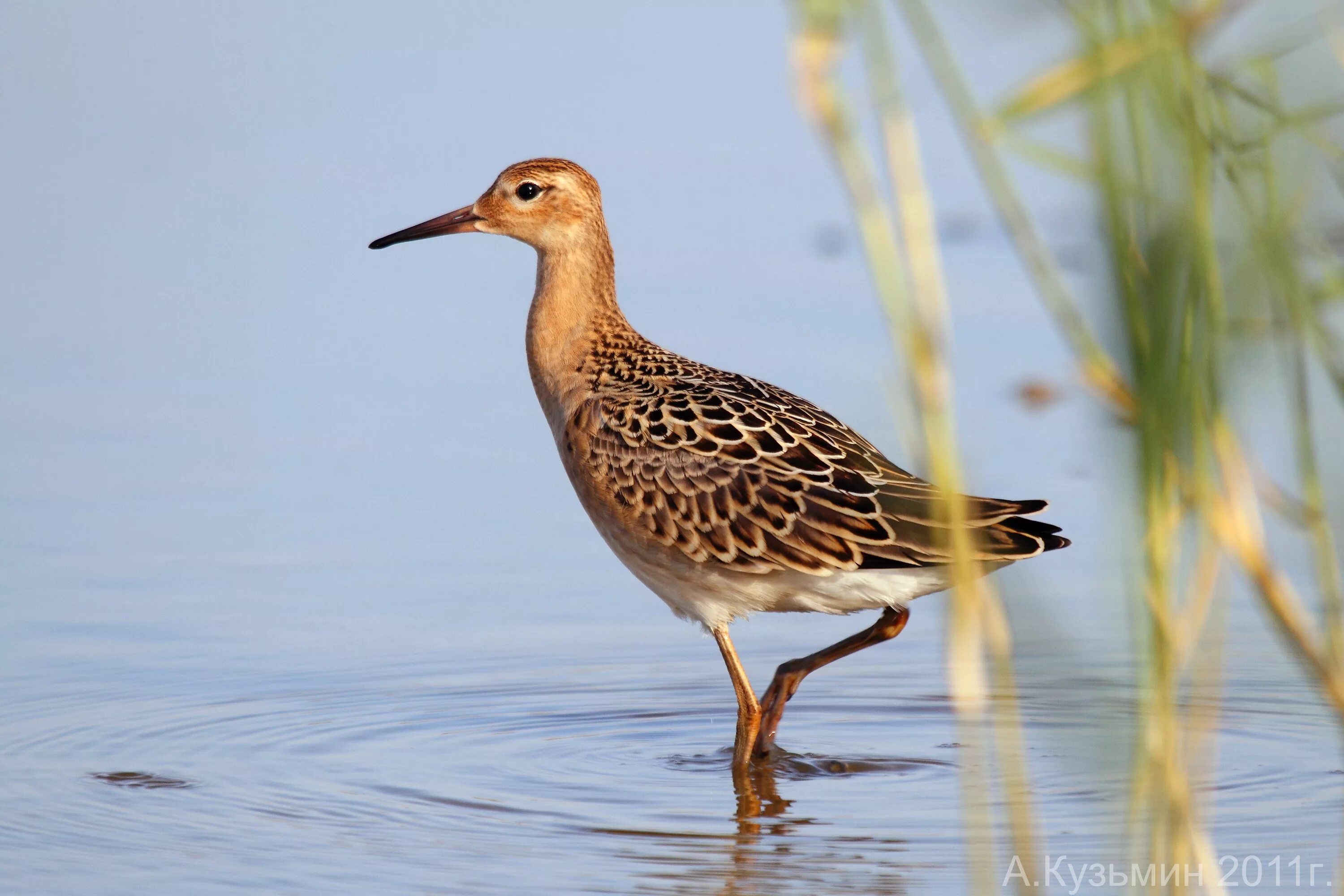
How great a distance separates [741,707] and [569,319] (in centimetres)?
168

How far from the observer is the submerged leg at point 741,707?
6.70 metres

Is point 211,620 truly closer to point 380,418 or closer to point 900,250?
point 380,418

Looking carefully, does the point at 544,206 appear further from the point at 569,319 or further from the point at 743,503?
the point at 743,503

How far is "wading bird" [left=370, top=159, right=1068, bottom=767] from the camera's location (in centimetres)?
629

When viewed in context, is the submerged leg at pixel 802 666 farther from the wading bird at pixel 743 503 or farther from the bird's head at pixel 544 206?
the bird's head at pixel 544 206

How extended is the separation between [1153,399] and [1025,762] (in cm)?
418

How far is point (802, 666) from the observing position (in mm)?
6875

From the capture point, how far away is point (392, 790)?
6211 mm

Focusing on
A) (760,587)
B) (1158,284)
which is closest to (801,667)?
(760,587)

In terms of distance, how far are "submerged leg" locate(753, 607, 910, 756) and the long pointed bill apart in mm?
2225

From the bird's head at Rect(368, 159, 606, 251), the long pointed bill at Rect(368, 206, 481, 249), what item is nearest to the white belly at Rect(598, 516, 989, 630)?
the bird's head at Rect(368, 159, 606, 251)

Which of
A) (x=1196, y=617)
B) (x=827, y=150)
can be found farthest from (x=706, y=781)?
(x=827, y=150)

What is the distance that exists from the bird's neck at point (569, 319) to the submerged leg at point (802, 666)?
49.4 inches

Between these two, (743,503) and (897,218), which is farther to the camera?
(743,503)
